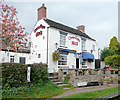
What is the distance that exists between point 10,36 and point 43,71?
13.8 ft

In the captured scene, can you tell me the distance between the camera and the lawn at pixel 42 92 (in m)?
6.75

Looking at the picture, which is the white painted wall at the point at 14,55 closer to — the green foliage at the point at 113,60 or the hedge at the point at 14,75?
the hedge at the point at 14,75

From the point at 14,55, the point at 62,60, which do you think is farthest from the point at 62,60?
the point at 14,55

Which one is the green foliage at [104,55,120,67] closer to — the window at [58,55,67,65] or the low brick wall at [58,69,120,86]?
the low brick wall at [58,69,120,86]

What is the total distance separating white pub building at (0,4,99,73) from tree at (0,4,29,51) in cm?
720

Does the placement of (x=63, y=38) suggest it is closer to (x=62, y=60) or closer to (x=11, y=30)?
(x=62, y=60)

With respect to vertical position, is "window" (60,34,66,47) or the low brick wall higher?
"window" (60,34,66,47)

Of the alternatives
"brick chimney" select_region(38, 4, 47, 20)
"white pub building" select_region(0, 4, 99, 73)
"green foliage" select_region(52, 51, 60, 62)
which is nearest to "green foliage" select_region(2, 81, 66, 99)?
"green foliage" select_region(52, 51, 60, 62)

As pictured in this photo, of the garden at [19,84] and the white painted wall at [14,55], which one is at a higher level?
the white painted wall at [14,55]

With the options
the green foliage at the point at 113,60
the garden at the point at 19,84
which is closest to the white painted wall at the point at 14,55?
the garden at the point at 19,84

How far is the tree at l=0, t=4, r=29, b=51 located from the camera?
19.9 feet

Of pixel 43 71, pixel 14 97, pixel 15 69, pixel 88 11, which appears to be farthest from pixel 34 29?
pixel 14 97

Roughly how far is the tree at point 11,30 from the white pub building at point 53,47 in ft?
23.6

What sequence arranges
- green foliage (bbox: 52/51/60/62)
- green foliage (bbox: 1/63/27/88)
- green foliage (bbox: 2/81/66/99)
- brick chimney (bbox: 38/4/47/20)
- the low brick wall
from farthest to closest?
brick chimney (bbox: 38/4/47/20), green foliage (bbox: 52/51/60/62), the low brick wall, green foliage (bbox: 1/63/27/88), green foliage (bbox: 2/81/66/99)
